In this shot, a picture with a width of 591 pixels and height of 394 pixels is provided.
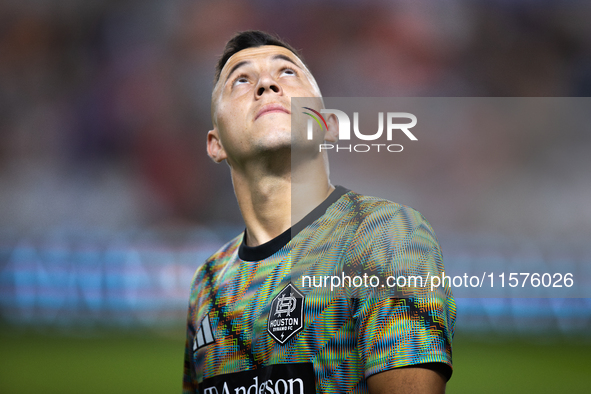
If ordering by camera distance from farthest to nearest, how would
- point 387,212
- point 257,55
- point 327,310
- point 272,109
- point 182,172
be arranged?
point 182,172
point 257,55
point 272,109
point 387,212
point 327,310

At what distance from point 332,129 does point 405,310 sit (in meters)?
1.06

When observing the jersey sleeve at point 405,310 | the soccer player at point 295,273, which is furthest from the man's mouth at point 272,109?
the jersey sleeve at point 405,310

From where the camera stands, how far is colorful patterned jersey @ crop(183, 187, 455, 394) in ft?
4.70

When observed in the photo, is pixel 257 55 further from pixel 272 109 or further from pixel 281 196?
pixel 281 196

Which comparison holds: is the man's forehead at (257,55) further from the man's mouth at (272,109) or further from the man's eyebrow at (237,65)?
the man's mouth at (272,109)

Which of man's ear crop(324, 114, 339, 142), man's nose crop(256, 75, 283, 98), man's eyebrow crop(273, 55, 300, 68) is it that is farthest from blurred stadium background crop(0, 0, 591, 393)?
man's nose crop(256, 75, 283, 98)

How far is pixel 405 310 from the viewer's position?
1.43 metres

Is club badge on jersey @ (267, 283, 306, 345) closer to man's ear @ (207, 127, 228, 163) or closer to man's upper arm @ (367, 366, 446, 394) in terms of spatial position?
man's upper arm @ (367, 366, 446, 394)

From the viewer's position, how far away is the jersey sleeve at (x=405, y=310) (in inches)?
54.2

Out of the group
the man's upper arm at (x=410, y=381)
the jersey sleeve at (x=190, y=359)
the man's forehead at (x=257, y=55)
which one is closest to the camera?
the man's upper arm at (x=410, y=381)

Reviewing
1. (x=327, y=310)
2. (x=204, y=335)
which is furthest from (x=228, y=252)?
(x=327, y=310)

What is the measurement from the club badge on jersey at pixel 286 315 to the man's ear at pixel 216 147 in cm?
76

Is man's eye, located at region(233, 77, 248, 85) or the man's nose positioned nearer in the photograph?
the man's nose

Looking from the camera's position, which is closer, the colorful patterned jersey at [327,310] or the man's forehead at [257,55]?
the colorful patterned jersey at [327,310]
